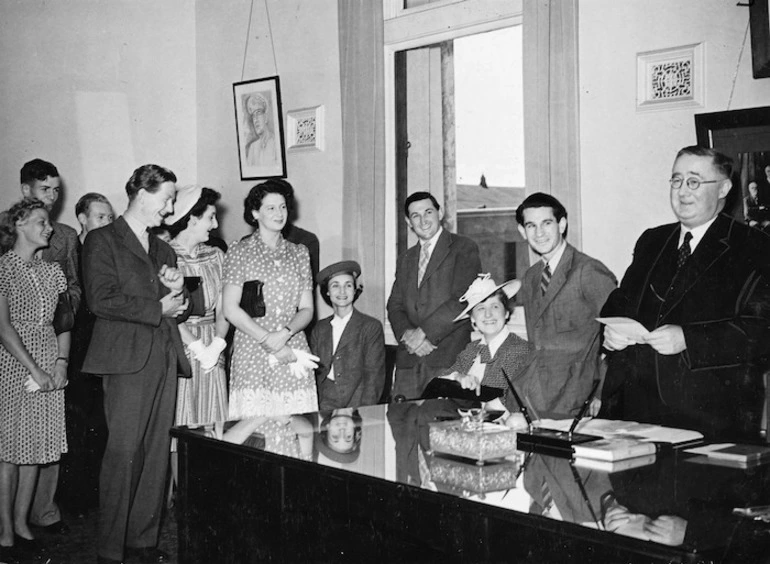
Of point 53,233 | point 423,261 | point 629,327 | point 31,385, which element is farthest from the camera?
point 53,233

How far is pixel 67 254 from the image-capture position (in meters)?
5.68

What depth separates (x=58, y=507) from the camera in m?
5.08

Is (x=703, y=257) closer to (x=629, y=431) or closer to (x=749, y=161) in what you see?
(x=629, y=431)

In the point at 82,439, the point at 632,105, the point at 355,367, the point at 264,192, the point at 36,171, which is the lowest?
the point at 82,439

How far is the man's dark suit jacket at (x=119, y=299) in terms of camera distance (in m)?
4.08

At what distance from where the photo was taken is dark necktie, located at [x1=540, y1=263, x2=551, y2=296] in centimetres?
416

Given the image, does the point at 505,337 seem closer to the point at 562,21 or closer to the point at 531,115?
the point at 531,115

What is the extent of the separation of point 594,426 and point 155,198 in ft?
7.78

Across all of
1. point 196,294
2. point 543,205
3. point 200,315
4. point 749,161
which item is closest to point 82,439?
point 200,315

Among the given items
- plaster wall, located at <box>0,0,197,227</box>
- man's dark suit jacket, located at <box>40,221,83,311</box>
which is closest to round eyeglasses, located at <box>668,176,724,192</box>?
man's dark suit jacket, located at <box>40,221,83,311</box>

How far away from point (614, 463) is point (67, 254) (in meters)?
4.24

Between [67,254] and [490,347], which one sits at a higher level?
[67,254]

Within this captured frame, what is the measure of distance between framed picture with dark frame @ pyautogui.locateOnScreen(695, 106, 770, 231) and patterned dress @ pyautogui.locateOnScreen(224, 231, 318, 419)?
215 cm

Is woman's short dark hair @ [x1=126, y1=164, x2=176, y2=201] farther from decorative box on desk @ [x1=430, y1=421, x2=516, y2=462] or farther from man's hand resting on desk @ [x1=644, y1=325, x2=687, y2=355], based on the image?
man's hand resting on desk @ [x1=644, y1=325, x2=687, y2=355]
